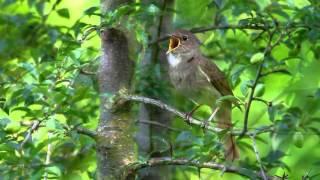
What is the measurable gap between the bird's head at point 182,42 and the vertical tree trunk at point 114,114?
126 centimetres

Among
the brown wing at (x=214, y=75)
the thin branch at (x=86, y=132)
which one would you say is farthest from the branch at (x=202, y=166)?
the brown wing at (x=214, y=75)

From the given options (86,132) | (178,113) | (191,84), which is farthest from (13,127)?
(191,84)

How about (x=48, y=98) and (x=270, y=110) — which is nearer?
(x=270, y=110)

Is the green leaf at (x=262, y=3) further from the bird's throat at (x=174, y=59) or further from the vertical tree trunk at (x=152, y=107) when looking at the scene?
the bird's throat at (x=174, y=59)

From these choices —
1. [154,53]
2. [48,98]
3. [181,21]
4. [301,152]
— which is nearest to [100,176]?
[48,98]

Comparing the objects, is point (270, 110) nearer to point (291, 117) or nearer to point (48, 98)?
point (291, 117)

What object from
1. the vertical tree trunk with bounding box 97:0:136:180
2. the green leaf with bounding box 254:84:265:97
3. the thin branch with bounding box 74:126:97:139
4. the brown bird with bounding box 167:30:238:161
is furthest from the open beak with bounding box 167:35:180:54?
the green leaf with bounding box 254:84:265:97

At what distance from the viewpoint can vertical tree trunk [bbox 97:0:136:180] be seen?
3.12 metres

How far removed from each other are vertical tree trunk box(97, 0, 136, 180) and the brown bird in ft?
3.72

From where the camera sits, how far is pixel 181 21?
15.9 ft

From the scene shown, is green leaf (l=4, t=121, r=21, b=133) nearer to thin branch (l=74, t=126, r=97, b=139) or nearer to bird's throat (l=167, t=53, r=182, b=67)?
thin branch (l=74, t=126, r=97, b=139)

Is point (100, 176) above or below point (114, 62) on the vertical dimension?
below

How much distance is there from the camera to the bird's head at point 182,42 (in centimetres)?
449

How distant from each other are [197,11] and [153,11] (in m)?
0.30
